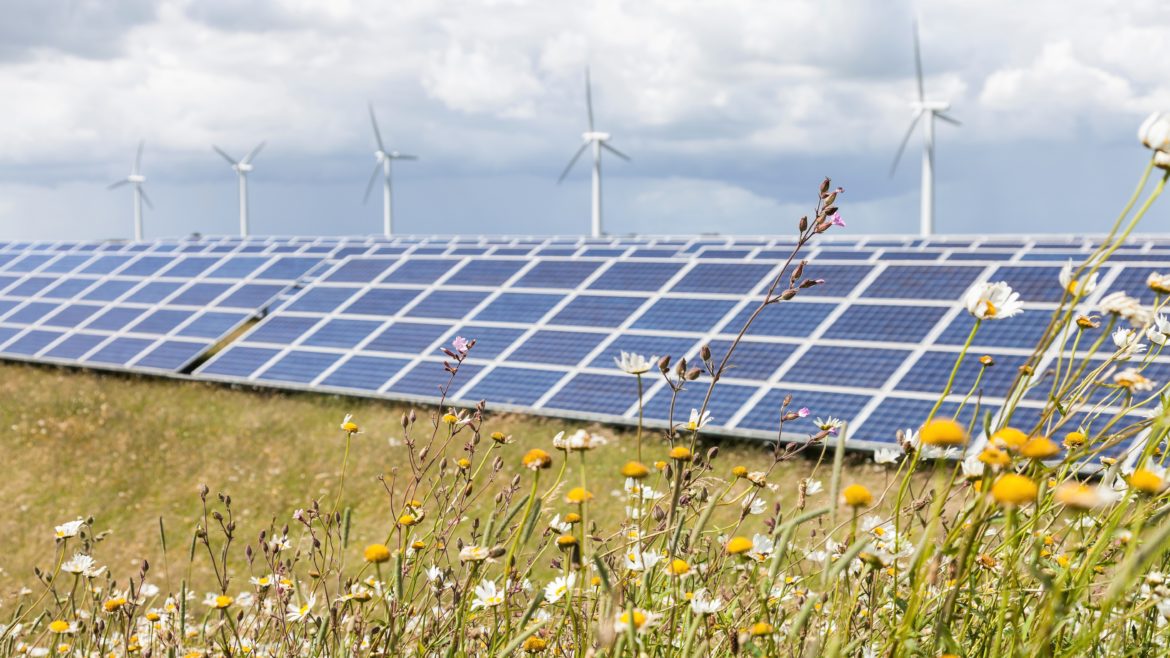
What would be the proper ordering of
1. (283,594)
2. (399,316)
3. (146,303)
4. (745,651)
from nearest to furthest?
(745,651)
(283,594)
(399,316)
(146,303)

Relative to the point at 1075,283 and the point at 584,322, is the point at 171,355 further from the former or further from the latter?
the point at 1075,283

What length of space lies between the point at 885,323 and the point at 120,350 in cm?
1551

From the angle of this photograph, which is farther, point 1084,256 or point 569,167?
point 569,167

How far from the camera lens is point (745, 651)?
130 inches

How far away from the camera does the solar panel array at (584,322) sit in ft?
50.8

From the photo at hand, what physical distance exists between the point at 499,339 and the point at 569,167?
30.9m

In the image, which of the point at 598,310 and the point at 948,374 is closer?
the point at 948,374

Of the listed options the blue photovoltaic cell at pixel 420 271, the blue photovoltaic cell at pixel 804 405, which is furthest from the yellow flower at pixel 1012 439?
the blue photovoltaic cell at pixel 420 271

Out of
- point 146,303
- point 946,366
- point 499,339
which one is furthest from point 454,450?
point 146,303

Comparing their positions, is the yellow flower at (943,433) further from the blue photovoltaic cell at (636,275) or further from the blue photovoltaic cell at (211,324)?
the blue photovoltaic cell at (211,324)

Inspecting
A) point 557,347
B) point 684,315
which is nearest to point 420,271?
point 557,347

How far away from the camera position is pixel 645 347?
685 inches

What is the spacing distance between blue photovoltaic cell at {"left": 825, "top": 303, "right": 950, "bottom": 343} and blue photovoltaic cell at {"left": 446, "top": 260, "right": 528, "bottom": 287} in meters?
7.69

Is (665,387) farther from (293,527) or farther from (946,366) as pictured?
(293,527)
